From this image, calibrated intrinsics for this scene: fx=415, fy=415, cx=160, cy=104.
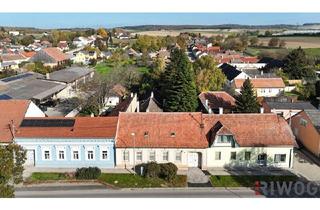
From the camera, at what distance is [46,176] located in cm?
3089

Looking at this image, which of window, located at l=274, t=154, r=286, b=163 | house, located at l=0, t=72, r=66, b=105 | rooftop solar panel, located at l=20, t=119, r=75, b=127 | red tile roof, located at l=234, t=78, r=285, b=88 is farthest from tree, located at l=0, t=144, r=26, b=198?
red tile roof, located at l=234, t=78, r=285, b=88

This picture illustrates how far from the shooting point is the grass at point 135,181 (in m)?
29.3

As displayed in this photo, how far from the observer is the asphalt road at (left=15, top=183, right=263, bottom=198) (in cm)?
2745

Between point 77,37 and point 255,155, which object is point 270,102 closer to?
point 255,155

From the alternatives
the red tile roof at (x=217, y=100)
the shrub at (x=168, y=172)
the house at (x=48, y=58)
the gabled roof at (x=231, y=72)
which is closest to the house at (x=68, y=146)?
the shrub at (x=168, y=172)

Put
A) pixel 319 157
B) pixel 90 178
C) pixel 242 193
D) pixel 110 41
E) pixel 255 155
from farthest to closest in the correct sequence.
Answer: pixel 110 41, pixel 319 157, pixel 255 155, pixel 90 178, pixel 242 193

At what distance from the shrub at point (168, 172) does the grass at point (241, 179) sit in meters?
2.80

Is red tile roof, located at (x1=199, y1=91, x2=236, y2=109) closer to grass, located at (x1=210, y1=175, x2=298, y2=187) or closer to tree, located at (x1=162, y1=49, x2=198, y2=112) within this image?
tree, located at (x1=162, y1=49, x2=198, y2=112)

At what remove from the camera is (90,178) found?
30.2 m

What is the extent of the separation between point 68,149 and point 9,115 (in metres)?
6.68

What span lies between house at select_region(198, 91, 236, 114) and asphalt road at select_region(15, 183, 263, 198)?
16.9 m

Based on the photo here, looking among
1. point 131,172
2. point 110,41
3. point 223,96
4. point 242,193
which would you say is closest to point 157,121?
point 131,172

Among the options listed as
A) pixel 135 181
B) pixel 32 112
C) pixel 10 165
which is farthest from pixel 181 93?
pixel 10 165

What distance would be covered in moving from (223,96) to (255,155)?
16496 mm
